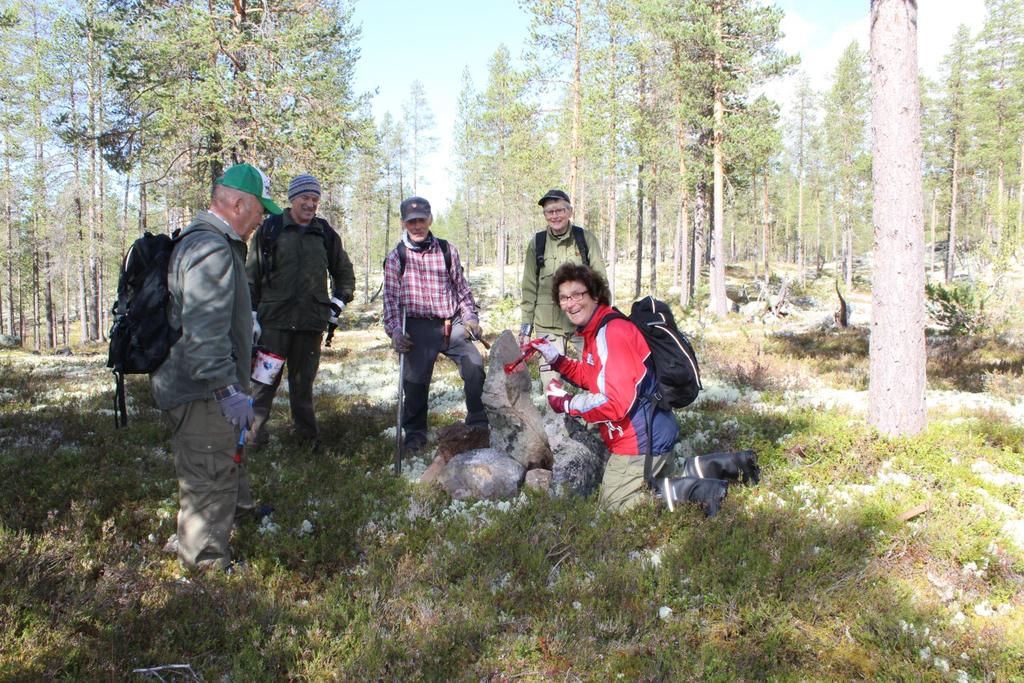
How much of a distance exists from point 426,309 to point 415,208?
1.09m

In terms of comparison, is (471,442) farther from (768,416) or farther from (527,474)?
(768,416)

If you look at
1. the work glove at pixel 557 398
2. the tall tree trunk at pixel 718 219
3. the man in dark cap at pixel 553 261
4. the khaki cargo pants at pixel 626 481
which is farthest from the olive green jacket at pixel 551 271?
the tall tree trunk at pixel 718 219

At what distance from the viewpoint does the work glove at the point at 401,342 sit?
21.0 ft

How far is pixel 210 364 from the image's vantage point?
362cm

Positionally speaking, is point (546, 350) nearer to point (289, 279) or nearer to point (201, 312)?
point (201, 312)

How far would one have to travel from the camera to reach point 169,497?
5.36 metres

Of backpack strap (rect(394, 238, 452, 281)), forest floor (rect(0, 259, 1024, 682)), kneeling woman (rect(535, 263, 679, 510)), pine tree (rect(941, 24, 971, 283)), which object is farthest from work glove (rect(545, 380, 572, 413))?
pine tree (rect(941, 24, 971, 283))

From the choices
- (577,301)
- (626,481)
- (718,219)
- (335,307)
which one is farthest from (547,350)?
(718,219)

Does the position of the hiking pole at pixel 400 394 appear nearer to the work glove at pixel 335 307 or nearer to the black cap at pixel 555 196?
the work glove at pixel 335 307

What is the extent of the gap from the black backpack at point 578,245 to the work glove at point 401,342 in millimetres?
1645

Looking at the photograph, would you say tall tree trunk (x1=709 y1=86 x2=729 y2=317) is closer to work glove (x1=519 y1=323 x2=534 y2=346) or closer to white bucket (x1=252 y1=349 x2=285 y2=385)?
work glove (x1=519 y1=323 x2=534 y2=346)

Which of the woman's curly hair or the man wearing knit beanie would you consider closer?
the woman's curly hair

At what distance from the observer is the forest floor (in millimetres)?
3168

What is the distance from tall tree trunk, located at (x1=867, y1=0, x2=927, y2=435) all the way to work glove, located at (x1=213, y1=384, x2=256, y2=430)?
6.07m
